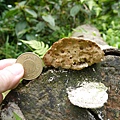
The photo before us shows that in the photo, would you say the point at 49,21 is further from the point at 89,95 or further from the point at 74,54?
the point at 89,95

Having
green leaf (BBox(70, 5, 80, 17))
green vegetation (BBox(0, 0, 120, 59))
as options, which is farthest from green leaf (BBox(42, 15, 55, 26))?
green leaf (BBox(70, 5, 80, 17))

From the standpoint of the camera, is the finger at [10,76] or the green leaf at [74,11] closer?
the finger at [10,76]

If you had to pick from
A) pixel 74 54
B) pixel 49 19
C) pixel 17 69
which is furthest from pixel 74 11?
pixel 17 69

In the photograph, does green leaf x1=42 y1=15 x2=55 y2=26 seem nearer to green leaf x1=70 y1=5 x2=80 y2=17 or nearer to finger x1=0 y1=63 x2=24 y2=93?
green leaf x1=70 y1=5 x2=80 y2=17

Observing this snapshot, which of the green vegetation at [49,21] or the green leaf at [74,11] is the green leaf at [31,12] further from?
the green leaf at [74,11]

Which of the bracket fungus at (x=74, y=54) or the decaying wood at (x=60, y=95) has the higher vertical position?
the bracket fungus at (x=74, y=54)

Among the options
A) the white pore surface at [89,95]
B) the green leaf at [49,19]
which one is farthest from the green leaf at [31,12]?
the white pore surface at [89,95]

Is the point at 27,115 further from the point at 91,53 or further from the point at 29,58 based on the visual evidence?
the point at 91,53

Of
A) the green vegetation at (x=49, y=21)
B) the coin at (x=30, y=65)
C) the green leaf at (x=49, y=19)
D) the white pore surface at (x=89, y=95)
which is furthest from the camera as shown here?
the green vegetation at (x=49, y=21)
